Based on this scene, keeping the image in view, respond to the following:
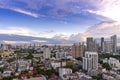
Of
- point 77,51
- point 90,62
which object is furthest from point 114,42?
point 90,62

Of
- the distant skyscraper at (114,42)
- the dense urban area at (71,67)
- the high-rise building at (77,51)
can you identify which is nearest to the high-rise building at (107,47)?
the dense urban area at (71,67)

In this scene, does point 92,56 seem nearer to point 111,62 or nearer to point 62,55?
point 111,62

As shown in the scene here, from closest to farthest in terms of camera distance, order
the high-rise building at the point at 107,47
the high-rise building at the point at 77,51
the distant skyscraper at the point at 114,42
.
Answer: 1. the high-rise building at the point at 77,51
2. the distant skyscraper at the point at 114,42
3. the high-rise building at the point at 107,47

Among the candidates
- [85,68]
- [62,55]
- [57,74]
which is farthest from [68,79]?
→ [62,55]

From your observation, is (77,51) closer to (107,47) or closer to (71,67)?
(71,67)

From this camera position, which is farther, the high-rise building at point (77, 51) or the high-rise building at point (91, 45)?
the high-rise building at point (91, 45)

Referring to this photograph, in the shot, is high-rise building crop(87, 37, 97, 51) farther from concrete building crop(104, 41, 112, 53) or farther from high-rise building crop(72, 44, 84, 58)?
concrete building crop(104, 41, 112, 53)

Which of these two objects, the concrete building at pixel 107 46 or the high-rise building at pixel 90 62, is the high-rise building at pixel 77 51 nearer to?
the high-rise building at pixel 90 62

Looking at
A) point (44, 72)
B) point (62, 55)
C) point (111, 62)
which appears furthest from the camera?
point (62, 55)

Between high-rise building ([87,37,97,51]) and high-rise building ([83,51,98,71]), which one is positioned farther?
high-rise building ([87,37,97,51])

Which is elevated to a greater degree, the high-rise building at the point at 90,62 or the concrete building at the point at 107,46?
the concrete building at the point at 107,46

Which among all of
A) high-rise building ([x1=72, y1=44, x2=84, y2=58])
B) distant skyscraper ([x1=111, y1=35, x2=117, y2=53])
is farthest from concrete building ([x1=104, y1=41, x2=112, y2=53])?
high-rise building ([x1=72, y1=44, x2=84, y2=58])
